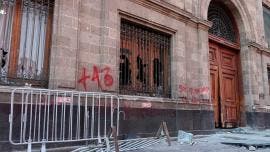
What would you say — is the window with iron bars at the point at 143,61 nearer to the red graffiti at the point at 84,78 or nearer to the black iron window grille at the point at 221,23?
the red graffiti at the point at 84,78

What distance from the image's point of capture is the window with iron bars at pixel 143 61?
327 inches

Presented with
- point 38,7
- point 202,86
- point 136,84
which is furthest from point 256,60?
point 38,7

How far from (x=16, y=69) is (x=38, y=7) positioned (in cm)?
Result: 149

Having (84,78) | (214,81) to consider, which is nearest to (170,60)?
(214,81)

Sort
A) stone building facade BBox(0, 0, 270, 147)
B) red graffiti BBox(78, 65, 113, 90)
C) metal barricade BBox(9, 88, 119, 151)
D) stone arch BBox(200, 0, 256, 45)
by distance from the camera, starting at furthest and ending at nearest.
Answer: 1. stone arch BBox(200, 0, 256, 45)
2. red graffiti BBox(78, 65, 113, 90)
3. stone building facade BBox(0, 0, 270, 147)
4. metal barricade BBox(9, 88, 119, 151)

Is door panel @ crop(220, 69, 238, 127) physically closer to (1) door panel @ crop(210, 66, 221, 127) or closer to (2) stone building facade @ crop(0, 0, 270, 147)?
(2) stone building facade @ crop(0, 0, 270, 147)

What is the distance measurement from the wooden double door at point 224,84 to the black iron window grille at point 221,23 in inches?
21.1

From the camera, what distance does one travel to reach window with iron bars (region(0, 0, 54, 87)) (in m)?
6.21

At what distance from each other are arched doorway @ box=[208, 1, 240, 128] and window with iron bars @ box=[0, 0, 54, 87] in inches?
270

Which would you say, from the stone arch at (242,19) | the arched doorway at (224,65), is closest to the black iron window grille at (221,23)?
the arched doorway at (224,65)

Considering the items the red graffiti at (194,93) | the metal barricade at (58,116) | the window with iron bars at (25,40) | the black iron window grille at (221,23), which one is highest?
the black iron window grille at (221,23)

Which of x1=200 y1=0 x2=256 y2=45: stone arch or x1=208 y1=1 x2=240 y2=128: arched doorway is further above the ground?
x1=200 y1=0 x2=256 y2=45: stone arch

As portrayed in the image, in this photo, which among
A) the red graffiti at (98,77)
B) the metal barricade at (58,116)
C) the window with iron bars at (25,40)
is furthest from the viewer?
the red graffiti at (98,77)

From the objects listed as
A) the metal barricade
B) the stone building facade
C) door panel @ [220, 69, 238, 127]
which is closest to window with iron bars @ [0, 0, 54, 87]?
the stone building facade
